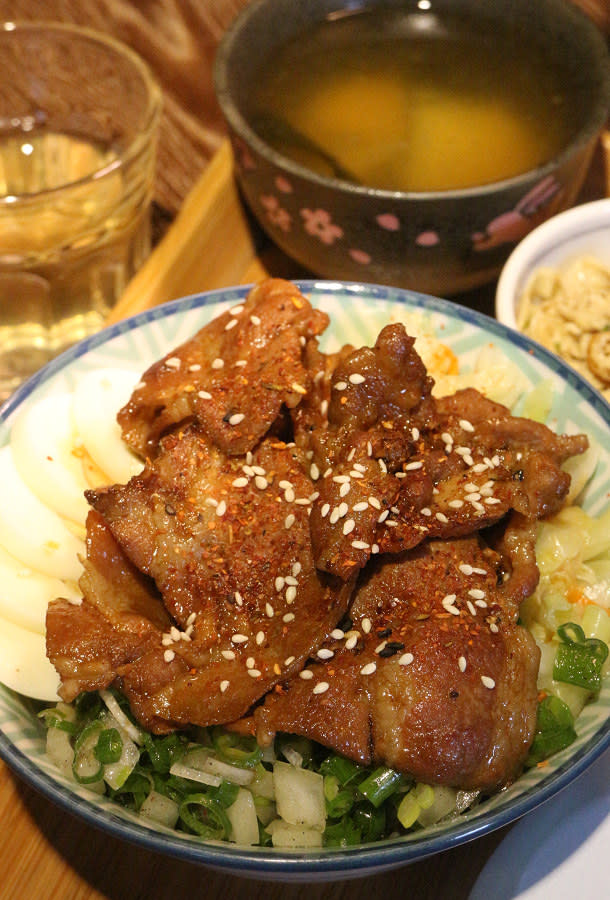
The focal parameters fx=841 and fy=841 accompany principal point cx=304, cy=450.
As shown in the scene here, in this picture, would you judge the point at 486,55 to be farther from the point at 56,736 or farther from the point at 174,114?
the point at 56,736

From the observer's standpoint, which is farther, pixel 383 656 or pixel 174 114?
pixel 174 114

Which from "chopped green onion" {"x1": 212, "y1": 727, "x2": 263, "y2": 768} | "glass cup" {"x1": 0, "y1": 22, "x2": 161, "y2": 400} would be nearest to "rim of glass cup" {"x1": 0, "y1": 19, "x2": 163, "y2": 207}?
"glass cup" {"x1": 0, "y1": 22, "x2": 161, "y2": 400}

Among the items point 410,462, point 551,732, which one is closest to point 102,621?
point 410,462

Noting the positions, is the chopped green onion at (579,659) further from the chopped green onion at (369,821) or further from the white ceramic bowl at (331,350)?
the chopped green onion at (369,821)

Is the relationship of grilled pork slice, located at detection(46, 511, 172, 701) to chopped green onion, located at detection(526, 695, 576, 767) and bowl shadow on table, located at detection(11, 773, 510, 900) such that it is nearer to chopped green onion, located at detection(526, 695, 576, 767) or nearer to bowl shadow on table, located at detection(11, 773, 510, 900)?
bowl shadow on table, located at detection(11, 773, 510, 900)

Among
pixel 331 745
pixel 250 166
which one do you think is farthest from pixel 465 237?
pixel 331 745

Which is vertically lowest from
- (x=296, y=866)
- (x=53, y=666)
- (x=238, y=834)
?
(x=238, y=834)

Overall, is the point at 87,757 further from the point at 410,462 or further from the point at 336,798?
the point at 410,462

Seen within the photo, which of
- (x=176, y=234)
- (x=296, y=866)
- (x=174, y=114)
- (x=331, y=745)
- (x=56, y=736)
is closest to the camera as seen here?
(x=296, y=866)
